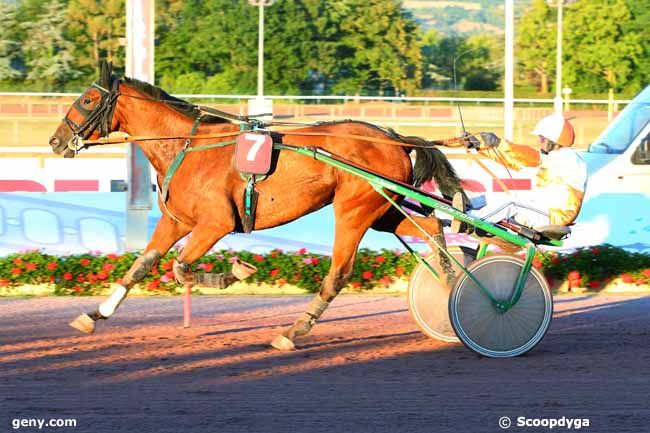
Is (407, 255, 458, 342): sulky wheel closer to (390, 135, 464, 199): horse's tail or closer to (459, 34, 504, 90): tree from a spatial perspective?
(390, 135, 464, 199): horse's tail

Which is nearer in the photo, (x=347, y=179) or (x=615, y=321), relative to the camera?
(x=347, y=179)

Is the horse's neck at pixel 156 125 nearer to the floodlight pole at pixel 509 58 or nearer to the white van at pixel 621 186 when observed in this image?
the white van at pixel 621 186

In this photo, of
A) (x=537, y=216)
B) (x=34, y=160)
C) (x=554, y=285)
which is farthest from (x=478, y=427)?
(x=34, y=160)

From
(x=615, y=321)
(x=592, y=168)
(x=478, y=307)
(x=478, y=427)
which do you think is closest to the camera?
(x=478, y=427)

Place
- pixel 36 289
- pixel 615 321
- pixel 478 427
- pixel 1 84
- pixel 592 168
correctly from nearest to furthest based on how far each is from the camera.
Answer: pixel 478 427 < pixel 615 321 < pixel 36 289 < pixel 592 168 < pixel 1 84

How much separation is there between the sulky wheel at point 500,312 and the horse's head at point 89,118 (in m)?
2.63

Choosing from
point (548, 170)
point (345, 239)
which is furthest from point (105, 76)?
point (548, 170)

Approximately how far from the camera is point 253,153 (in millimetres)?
7160

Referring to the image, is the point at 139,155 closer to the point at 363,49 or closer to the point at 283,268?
the point at 283,268

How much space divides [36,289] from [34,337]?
2.05 metres

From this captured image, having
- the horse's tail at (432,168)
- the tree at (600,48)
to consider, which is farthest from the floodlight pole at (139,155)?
the tree at (600,48)

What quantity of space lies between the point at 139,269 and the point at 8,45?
108 ft

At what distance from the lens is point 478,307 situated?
709 centimetres

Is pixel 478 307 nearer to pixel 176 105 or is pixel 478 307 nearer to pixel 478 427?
pixel 478 427
